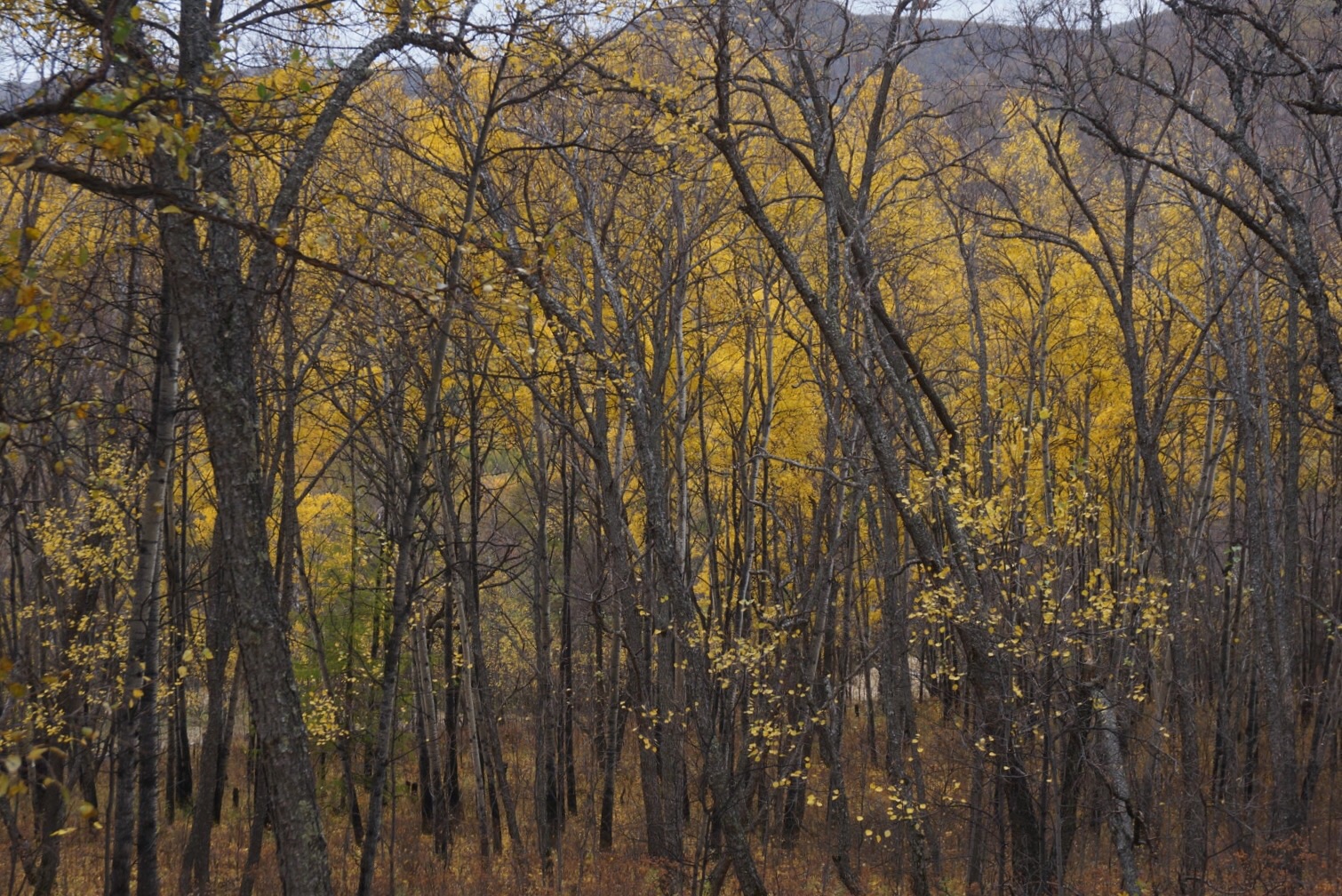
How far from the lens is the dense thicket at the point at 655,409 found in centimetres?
490

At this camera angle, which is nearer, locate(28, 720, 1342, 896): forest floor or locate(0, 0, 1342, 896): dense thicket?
locate(0, 0, 1342, 896): dense thicket

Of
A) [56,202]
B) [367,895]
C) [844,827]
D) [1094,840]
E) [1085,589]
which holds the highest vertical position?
[56,202]

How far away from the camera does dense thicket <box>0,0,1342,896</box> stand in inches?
193

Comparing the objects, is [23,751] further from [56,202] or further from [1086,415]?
[1086,415]

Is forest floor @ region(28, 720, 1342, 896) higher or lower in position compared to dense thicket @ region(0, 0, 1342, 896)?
lower

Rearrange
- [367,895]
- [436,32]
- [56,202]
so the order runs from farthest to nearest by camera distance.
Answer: [56,202]
[367,895]
[436,32]

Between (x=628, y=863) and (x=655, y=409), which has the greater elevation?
(x=655, y=409)

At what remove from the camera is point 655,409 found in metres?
9.44

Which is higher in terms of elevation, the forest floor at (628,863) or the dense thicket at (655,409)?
the dense thicket at (655,409)

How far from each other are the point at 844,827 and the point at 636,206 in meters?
7.69

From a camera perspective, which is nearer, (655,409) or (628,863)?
(655,409)

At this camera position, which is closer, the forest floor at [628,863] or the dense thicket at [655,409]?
the dense thicket at [655,409]

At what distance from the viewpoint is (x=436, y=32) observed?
5.78m

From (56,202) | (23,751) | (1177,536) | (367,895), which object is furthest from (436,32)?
(1177,536)
